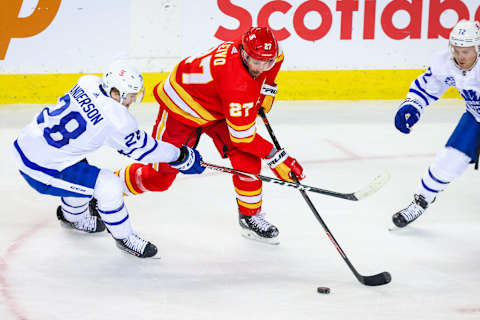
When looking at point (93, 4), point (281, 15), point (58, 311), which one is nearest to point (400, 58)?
point (281, 15)

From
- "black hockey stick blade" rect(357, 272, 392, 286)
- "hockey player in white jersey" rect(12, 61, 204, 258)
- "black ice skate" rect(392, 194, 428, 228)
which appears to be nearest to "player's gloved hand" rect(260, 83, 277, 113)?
"hockey player in white jersey" rect(12, 61, 204, 258)

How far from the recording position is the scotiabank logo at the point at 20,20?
17.0ft

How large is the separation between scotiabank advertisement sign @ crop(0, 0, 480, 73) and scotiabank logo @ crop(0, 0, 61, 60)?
10 mm

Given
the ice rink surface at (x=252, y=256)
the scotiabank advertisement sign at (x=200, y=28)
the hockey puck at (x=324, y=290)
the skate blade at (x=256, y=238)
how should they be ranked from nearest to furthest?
1. the ice rink surface at (x=252, y=256)
2. the hockey puck at (x=324, y=290)
3. the skate blade at (x=256, y=238)
4. the scotiabank advertisement sign at (x=200, y=28)

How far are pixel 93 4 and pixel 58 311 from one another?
11.7 feet

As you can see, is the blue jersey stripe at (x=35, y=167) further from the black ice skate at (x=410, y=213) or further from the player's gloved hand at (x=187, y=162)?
the black ice skate at (x=410, y=213)

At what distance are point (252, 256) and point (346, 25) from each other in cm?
314

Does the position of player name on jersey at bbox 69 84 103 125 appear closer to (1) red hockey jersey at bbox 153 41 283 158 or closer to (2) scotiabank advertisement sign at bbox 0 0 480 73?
(1) red hockey jersey at bbox 153 41 283 158

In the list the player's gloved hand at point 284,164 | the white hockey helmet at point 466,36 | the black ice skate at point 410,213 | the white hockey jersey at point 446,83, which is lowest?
the black ice skate at point 410,213

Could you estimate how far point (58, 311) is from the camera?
7.43ft

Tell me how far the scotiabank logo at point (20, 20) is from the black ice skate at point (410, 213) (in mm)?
3389

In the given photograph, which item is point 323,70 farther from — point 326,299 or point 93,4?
point 326,299

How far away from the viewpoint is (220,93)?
271 cm

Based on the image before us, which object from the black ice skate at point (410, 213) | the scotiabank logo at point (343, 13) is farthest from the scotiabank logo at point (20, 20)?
the black ice skate at point (410, 213)
